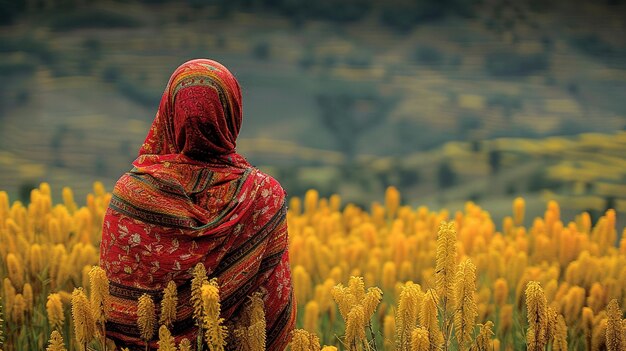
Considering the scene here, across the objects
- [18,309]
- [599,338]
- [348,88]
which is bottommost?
[599,338]

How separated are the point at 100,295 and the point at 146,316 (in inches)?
4.8

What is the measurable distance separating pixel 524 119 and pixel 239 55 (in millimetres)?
1967

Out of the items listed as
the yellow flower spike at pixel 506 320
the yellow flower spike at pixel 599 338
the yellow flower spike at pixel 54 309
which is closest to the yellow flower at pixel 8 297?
the yellow flower spike at pixel 54 309

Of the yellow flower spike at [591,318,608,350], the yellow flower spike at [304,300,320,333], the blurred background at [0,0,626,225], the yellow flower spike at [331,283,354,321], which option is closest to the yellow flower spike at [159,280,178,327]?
the yellow flower spike at [331,283,354,321]

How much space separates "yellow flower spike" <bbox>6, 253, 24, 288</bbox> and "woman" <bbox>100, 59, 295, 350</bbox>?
96 cm

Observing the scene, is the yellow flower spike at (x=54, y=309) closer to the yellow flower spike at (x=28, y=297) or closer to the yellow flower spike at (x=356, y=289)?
the yellow flower spike at (x=28, y=297)

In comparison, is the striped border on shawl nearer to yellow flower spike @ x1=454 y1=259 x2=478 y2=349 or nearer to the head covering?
the head covering

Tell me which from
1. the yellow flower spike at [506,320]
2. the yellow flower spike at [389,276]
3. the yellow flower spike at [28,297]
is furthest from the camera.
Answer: the yellow flower spike at [389,276]

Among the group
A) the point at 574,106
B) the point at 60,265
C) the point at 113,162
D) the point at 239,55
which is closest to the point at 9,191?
the point at 113,162

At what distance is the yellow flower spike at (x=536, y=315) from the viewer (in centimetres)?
235

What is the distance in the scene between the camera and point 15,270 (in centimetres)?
348

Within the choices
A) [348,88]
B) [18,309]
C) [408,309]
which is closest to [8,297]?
[18,309]

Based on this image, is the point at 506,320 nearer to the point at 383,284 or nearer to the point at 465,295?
the point at 383,284

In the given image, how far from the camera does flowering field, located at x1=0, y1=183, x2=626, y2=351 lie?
238 cm
